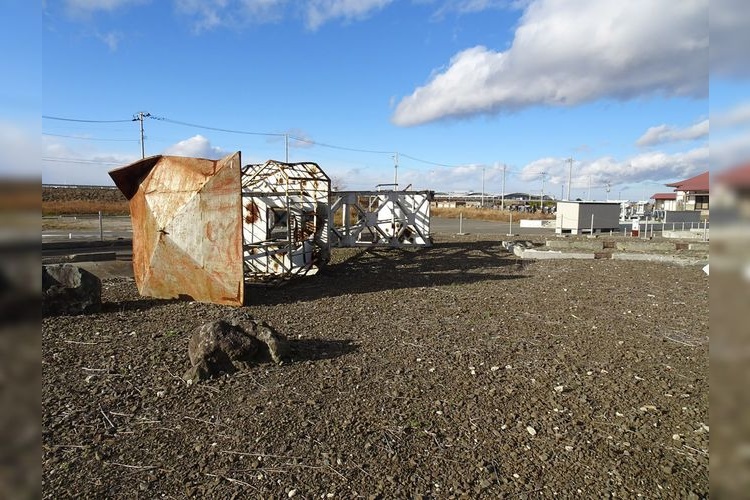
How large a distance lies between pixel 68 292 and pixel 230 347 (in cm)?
390

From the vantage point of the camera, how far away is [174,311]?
26.2 ft

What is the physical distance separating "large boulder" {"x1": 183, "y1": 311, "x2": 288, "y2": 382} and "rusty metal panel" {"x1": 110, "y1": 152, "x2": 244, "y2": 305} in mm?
3004

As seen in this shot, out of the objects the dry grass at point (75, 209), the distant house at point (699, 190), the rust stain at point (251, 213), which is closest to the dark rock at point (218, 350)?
the distant house at point (699, 190)

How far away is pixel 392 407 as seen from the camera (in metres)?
4.26

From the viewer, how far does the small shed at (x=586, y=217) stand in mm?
29266

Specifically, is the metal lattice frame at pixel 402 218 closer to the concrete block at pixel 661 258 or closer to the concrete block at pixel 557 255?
the concrete block at pixel 557 255

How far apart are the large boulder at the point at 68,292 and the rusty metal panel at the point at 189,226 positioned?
1.34 metres

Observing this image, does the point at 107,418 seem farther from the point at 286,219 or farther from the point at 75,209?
the point at 75,209

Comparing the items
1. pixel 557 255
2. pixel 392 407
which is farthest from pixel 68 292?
pixel 557 255

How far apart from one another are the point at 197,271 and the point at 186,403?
→ 14.9 feet

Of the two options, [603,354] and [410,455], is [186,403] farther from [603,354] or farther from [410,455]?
[603,354]

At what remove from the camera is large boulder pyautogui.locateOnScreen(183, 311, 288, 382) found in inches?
193

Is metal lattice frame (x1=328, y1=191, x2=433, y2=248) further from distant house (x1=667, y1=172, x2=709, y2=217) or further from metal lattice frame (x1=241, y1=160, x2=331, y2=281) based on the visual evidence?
distant house (x1=667, y1=172, x2=709, y2=217)
